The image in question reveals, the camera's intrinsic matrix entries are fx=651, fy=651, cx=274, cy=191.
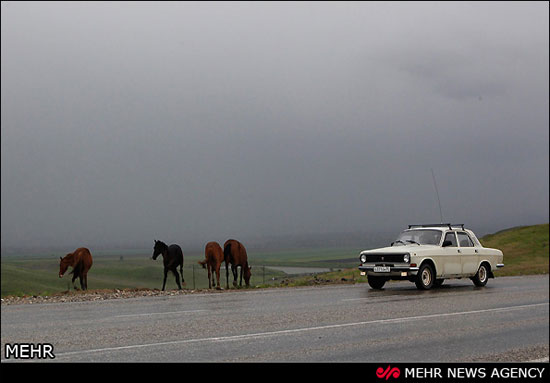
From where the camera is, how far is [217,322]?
14.2m

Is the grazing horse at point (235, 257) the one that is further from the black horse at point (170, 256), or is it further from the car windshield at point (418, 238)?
the car windshield at point (418, 238)

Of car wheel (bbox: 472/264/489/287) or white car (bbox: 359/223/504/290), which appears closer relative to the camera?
white car (bbox: 359/223/504/290)

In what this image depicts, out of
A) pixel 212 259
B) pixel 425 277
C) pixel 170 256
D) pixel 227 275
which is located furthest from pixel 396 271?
pixel 170 256

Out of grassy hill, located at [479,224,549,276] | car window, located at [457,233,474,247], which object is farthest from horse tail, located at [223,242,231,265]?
grassy hill, located at [479,224,549,276]

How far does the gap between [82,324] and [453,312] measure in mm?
9035

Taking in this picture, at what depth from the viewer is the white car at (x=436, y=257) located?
3141 mm

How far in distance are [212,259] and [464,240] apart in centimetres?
135

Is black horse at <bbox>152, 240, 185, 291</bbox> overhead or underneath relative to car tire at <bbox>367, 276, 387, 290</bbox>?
overhead

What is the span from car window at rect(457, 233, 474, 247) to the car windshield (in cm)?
12

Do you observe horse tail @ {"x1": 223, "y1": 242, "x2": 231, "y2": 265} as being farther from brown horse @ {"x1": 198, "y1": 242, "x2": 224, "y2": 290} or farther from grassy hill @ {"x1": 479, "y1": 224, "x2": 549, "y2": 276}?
grassy hill @ {"x1": 479, "y1": 224, "x2": 549, "y2": 276}

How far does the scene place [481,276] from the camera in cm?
339

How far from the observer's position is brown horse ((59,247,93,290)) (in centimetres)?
353

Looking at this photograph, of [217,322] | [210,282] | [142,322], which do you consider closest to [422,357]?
[217,322]
